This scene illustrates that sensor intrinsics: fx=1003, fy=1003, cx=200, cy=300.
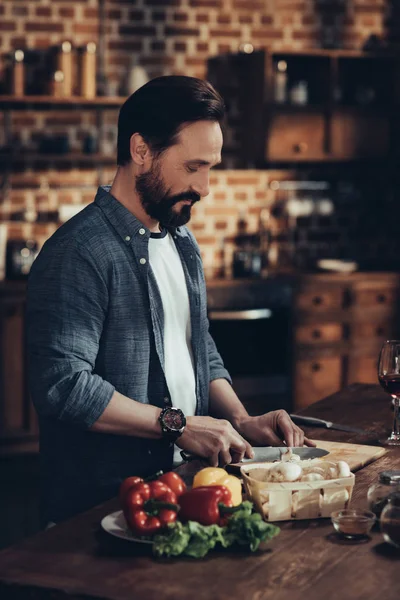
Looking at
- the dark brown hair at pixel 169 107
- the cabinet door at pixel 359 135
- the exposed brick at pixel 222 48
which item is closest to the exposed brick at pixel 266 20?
the exposed brick at pixel 222 48

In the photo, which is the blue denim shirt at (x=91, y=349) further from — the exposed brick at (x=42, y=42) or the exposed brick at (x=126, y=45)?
the exposed brick at (x=126, y=45)

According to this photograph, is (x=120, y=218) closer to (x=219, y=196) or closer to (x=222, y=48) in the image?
(x=219, y=196)

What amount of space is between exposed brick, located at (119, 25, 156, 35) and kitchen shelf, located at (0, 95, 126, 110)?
1.60ft

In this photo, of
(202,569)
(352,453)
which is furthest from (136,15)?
(202,569)

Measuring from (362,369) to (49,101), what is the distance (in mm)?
2343

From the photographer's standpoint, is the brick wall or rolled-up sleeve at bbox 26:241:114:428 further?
the brick wall

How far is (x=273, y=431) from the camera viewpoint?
2143 millimetres

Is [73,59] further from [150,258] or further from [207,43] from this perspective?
[150,258]

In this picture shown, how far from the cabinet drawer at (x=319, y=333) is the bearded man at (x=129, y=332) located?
3404 millimetres

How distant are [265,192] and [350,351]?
1163mm

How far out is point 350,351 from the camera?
5.81 metres

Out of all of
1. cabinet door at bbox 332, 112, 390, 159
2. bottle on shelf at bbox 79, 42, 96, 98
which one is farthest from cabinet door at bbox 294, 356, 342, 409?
bottle on shelf at bbox 79, 42, 96, 98

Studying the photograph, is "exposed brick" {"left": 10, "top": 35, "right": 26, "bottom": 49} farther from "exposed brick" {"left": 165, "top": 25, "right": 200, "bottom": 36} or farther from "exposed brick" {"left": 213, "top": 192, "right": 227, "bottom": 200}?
"exposed brick" {"left": 213, "top": 192, "right": 227, "bottom": 200}

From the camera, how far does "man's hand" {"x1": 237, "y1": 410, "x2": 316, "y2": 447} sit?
2.10m
